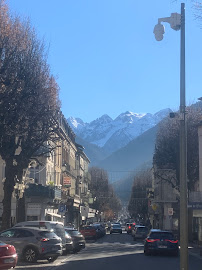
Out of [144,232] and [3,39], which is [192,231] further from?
[3,39]

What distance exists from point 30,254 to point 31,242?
1.71 feet

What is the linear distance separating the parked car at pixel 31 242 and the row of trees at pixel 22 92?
5212 millimetres

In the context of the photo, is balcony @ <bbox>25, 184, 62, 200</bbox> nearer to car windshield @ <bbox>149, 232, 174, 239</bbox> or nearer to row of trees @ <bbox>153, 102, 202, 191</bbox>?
row of trees @ <bbox>153, 102, 202, 191</bbox>

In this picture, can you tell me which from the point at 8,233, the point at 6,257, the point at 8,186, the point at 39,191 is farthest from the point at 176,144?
the point at 6,257

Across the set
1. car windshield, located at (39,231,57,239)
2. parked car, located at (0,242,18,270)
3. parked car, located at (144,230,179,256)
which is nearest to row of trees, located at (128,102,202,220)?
parked car, located at (144,230,179,256)

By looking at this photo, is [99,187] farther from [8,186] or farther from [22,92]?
[22,92]

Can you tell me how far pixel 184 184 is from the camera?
9734 mm

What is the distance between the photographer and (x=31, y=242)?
1900 centimetres

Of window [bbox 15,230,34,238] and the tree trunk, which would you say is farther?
the tree trunk

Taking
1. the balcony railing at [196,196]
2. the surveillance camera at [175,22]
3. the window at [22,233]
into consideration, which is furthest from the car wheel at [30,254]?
the balcony railing at [196,196]

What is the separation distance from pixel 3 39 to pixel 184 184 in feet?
45.4

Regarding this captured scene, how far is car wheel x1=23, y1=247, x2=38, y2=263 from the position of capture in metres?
19.0

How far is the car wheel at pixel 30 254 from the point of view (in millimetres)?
18969

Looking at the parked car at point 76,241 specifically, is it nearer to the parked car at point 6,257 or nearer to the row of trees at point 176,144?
the parked car at point 6,257
